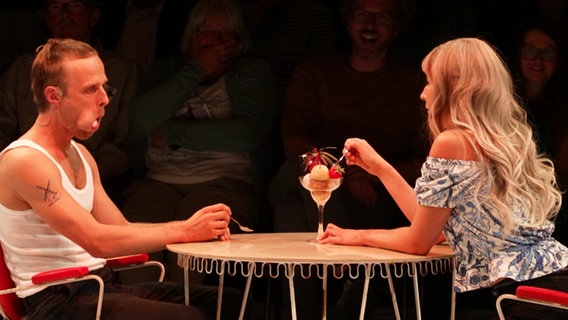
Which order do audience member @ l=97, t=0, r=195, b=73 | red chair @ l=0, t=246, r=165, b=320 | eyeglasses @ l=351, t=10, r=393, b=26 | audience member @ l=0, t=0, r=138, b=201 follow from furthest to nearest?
audience member @ l=97, t=0, r=195, b=73 → audience member @ l=0, t=0, r=138, b=201 → eyeglasses @ l=351, t=10, r=393, b=26 → red chair @ l=0, t=246, r=165, b=320

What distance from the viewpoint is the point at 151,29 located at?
5.87 metres

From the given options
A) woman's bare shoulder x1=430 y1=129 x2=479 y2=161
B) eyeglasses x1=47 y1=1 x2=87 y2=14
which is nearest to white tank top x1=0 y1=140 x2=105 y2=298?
woman's bare shoulder x1=430 y1=129 x2=479 y2=161

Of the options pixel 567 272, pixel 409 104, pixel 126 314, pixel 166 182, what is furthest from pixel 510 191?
pixel 166 182

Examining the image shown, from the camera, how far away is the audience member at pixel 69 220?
11.1 feet

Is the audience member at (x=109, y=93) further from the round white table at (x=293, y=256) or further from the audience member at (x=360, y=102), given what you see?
the round white table at (x=293, y=256)

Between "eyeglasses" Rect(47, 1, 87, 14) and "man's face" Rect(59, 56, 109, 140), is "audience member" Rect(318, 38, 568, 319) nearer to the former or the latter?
"man's face" Rect(59, 56, 109, 140)

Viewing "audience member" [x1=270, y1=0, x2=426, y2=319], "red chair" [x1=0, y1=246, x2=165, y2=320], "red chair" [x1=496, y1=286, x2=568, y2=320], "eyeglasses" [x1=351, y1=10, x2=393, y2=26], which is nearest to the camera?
"red chair" [x1=496, y1=286, x2=568, y2=320]

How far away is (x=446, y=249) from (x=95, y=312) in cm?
119

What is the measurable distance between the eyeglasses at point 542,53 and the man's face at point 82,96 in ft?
8.23

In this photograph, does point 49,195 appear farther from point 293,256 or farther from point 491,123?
point 491,123

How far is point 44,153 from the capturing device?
342 centimetres

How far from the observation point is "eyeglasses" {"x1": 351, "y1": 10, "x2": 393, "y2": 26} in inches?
211

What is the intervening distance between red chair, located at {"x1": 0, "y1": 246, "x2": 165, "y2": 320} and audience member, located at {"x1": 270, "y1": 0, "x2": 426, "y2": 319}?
1391mm


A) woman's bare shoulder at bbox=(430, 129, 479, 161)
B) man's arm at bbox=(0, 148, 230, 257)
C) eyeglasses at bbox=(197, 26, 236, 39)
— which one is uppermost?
eyeglasses at bbox=(197, 26, 236, 39)
